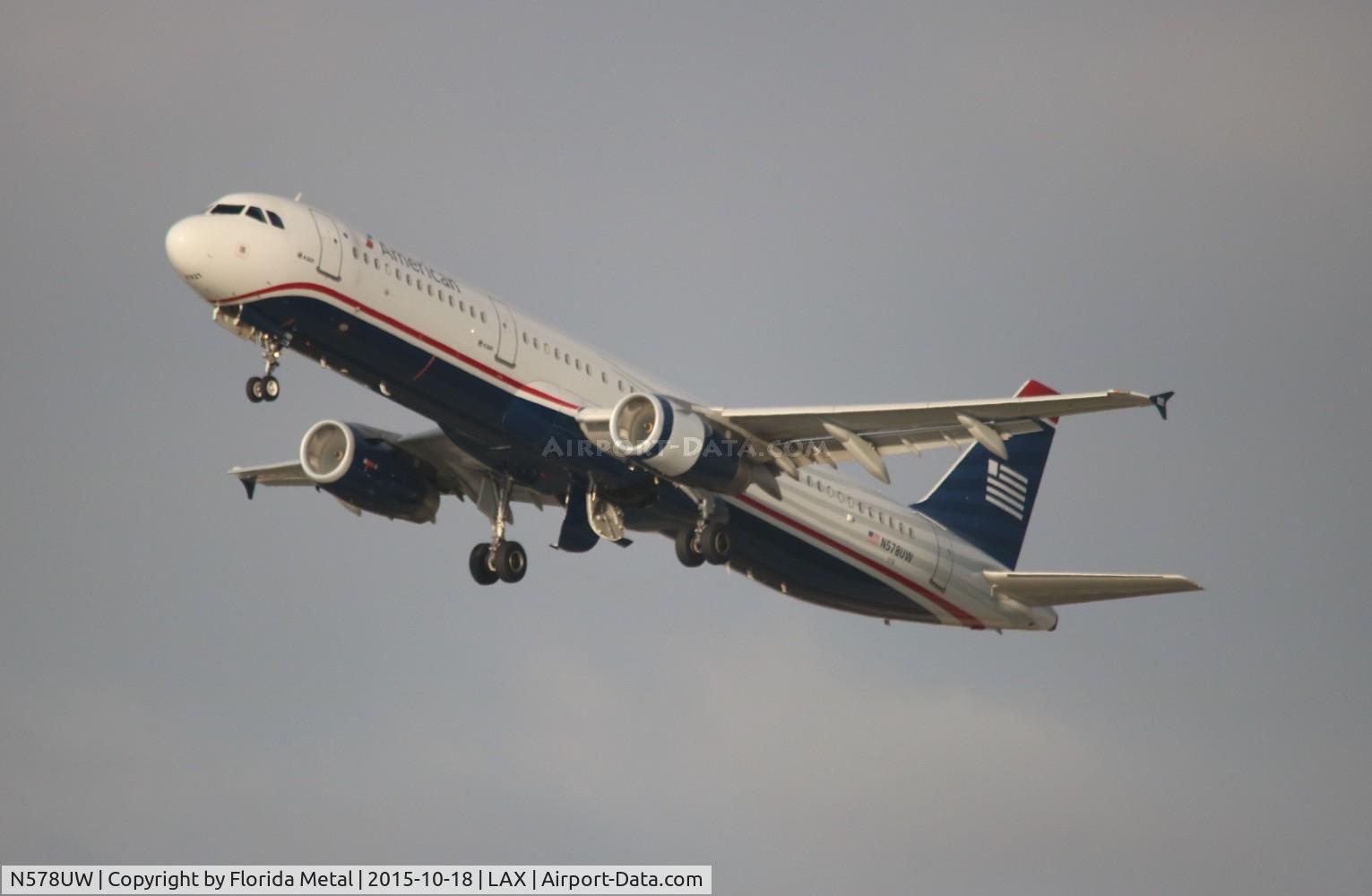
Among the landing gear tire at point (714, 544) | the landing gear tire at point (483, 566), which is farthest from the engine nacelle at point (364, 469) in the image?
the landing gear tire at point (714, 544)

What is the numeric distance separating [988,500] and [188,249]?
81.1ft

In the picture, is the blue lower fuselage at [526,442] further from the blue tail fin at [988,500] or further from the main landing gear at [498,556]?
the blue tail fin at [988,500]

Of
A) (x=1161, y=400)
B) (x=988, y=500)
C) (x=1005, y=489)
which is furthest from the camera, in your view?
(x=1005, y=489)

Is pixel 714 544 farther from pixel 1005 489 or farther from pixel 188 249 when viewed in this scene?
pixel 188 249

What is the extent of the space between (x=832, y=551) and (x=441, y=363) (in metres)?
12.1

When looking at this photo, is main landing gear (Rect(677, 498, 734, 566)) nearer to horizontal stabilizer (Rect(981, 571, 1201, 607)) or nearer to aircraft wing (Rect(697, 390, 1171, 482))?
aircraft wing (Rect(697, 390, 1171, 482))

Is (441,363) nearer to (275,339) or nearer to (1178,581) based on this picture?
(275,339)

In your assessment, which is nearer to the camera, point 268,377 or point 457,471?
point 268,377

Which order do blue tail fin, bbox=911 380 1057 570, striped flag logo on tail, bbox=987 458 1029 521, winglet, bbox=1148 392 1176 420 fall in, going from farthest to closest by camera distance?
striped flag logo on tail, bbox=987 458 1029 521 < blue tail fin, bbox=911 380 1057 570 < winglet, bbox=1148 392 1176 420

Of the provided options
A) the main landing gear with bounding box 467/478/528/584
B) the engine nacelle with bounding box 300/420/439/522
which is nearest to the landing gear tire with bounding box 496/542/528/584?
the main landing gear with bounding box 467/478/528/584

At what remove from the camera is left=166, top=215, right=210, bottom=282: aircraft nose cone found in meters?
41.9

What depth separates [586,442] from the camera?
45094 millimetres

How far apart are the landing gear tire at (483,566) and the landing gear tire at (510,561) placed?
0.18 m

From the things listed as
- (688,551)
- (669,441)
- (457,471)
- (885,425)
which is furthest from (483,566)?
(885,425)
